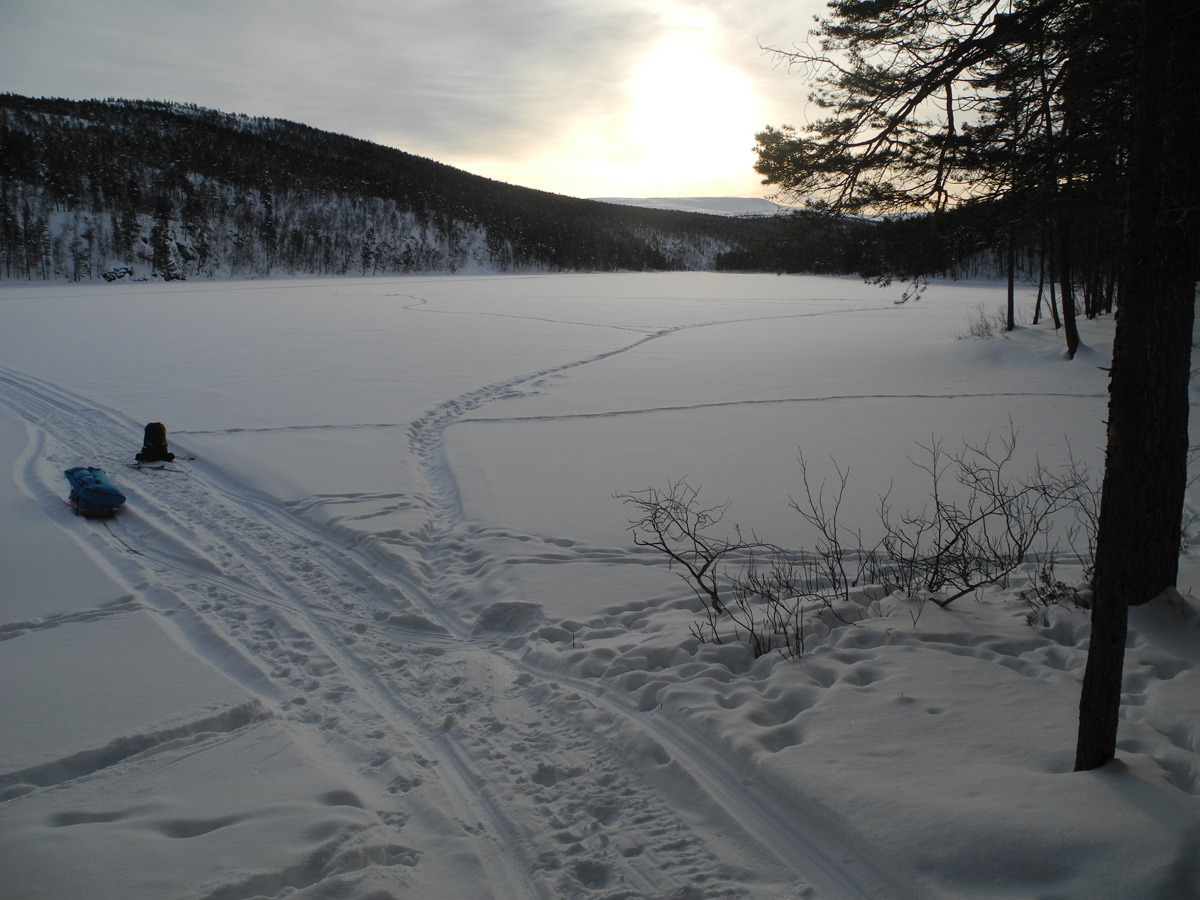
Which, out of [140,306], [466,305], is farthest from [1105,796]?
[140,306]

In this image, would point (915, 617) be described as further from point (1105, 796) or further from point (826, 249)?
point (826, 249)

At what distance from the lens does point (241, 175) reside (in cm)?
9419

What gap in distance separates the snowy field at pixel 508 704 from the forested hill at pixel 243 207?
52.4 m

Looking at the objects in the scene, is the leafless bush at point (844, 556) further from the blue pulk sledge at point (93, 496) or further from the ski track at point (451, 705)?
the blue pulk sledge at point (93, 496)

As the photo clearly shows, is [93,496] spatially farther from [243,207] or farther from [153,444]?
[243,207]

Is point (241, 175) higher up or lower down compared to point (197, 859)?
higher up

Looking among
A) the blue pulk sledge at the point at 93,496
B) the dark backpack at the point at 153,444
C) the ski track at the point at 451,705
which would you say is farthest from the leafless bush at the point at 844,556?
the dark backpack at the point at 153,444

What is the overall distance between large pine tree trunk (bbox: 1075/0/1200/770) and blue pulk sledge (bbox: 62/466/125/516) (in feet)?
25.6

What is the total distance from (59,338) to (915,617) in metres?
24.2

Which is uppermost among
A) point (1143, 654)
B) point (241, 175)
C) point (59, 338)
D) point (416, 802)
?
point (241, 175)

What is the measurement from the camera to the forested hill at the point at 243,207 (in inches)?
2911

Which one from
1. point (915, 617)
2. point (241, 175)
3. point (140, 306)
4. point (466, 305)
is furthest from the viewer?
point (241, 175)

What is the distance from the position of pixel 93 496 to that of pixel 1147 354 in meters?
8.09

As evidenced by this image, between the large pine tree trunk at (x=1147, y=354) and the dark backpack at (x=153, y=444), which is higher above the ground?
the large pine tree trunk at (x=1147, y=354)
